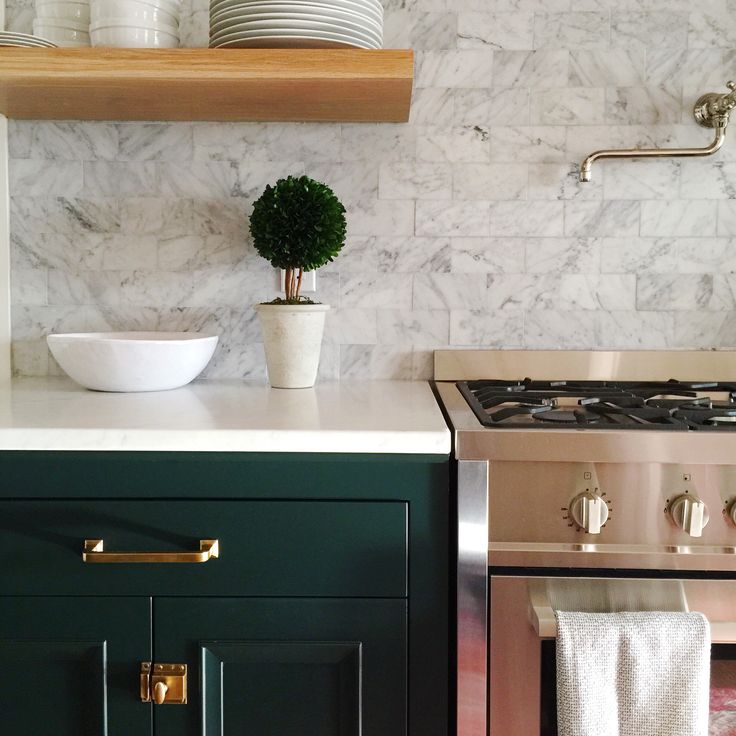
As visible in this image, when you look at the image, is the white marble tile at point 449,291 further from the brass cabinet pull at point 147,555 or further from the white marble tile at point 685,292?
the brass cabinet pull at point 147,555

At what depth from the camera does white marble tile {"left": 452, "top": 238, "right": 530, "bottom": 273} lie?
1.63m

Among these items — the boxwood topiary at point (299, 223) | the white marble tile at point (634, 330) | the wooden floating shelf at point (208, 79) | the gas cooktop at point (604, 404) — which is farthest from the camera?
the white marble tile at point (634, 330)

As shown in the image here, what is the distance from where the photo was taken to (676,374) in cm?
161

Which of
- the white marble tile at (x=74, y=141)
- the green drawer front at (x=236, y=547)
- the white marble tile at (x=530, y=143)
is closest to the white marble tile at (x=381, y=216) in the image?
the white marble tile at (x=530, y=143)

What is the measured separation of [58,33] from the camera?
1456 mm

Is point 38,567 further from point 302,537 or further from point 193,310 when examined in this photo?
point 193,310

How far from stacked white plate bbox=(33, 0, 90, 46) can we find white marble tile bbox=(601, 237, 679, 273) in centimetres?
116

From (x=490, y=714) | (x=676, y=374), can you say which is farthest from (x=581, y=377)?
(x=490, y=714)

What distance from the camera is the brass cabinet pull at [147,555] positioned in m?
1.04

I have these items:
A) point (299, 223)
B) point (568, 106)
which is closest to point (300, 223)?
point (299, 223)

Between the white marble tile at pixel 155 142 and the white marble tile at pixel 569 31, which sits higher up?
the white marble tile at pixel 569 31

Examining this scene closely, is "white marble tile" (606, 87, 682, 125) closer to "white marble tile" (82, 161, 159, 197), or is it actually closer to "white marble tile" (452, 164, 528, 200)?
"white marble tile" (452, 164, 528, 200)

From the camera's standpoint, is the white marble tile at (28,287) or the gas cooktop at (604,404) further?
the white marble tile at (28,287)

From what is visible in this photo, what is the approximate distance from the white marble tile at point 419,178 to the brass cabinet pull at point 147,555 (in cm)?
91
